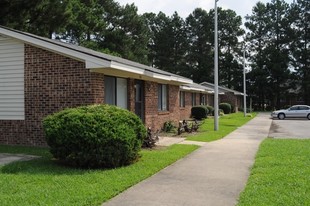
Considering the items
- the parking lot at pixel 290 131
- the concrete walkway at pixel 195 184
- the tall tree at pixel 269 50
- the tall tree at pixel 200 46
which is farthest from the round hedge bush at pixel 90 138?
the tall tree at pixel 200 46

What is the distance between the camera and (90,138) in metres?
8.82

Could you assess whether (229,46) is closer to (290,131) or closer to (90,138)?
(290,131)

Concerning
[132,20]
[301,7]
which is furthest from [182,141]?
[301,7]

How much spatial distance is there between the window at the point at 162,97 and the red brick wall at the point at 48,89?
24.6 feet

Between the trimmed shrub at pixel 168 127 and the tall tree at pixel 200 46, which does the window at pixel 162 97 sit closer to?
the trimmed shrub at pixel 168 127

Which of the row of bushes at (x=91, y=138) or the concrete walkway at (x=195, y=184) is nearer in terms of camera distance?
the concrete walkway at (x=195, y=184)

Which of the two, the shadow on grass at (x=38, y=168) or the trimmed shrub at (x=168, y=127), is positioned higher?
the trimmed shrub at (x=168, y=127)

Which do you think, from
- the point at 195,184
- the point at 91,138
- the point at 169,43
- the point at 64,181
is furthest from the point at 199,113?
the point at 169,43

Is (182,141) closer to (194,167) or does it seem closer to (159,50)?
(194,167)

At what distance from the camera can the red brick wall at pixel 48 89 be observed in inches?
484

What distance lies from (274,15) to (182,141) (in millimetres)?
65474

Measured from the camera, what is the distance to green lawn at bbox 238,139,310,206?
6.17 m

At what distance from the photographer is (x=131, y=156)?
31.2 feet

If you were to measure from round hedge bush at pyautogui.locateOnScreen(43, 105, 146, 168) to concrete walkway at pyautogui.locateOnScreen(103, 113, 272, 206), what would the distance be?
1.20m
